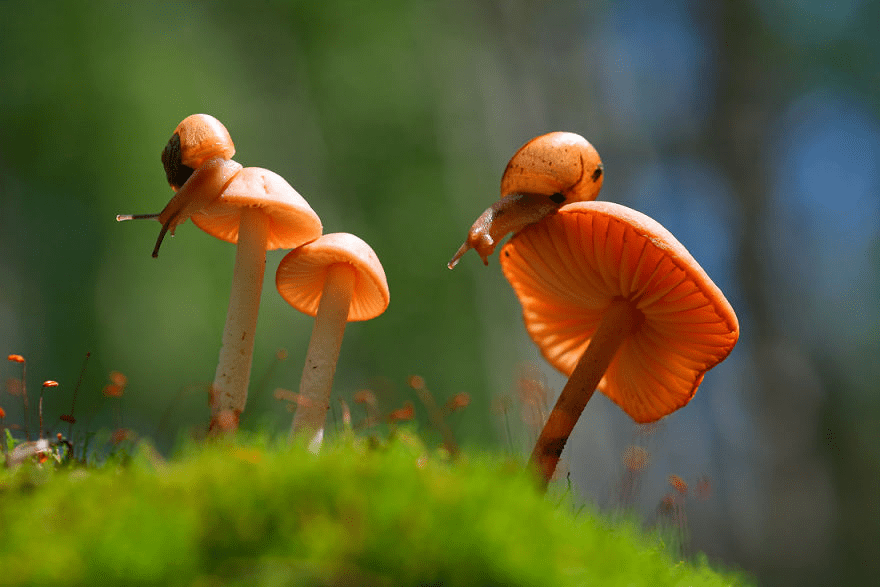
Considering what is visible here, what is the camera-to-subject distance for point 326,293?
1848 millimetres

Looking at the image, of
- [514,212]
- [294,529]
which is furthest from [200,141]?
[294,529]

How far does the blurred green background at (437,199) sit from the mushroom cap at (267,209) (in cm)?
283

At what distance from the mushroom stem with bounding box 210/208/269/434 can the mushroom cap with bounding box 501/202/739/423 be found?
0.85 m

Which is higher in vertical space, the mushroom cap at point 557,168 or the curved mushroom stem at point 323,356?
the mushroom cap at point 557,168

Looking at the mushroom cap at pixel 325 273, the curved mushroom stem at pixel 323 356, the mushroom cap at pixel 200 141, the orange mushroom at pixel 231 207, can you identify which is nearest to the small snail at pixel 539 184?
the mushroom cap at pixel 325 273

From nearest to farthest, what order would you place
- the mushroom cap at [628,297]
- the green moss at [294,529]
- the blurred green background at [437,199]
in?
the green moss at [294,529]
the mushroom cap at [628,297]
the blurred green background at [437,199]

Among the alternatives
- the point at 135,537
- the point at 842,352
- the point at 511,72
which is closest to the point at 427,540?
the point at 135,537

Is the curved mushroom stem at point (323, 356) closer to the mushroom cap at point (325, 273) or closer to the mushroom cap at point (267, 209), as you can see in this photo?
the mushroom cap at point (325, 273)

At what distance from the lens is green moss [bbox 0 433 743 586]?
746mm

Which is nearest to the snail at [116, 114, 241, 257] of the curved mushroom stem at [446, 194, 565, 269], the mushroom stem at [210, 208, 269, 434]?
the mushroom stem at [210, 208, 269, 434]

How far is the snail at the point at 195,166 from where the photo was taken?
1579mm

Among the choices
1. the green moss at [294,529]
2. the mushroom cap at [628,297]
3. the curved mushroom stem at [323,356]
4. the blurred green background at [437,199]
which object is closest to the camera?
the green moss at [294,529]

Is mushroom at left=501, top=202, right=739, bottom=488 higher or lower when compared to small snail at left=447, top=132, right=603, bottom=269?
lower

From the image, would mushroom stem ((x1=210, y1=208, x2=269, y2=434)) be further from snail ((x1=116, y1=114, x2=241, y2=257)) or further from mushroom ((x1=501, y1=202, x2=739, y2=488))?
mushroom ((x1=501, y1=202, x2=739, y2=488))
